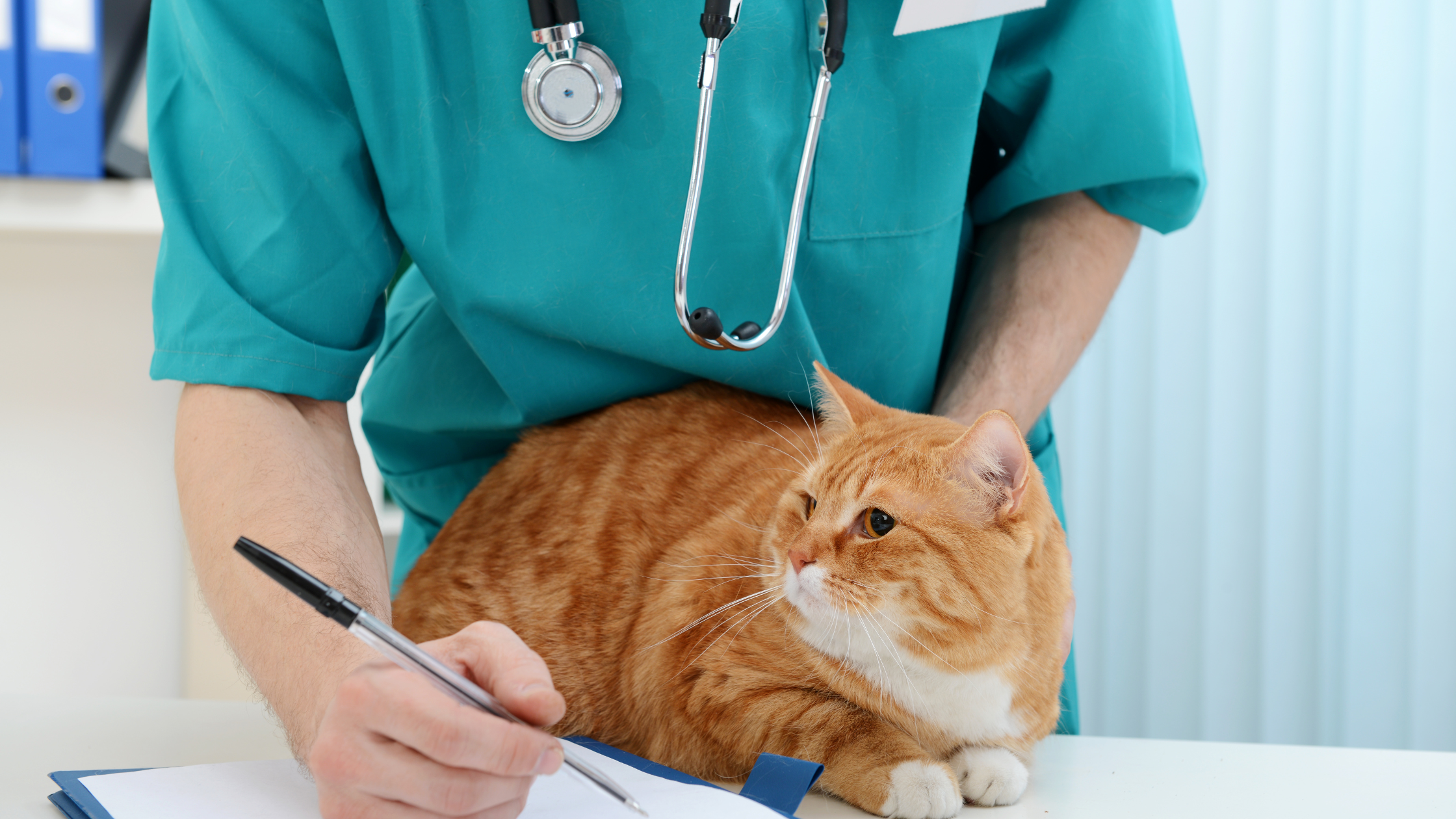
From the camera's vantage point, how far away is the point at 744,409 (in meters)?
1.08

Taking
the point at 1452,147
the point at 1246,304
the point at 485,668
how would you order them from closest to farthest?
the point at 485,668
the point at 1452,147
the point at 1246,304

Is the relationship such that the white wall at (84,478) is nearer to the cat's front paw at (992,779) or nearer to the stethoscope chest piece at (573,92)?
the stethoscope chest piece at (573,92)

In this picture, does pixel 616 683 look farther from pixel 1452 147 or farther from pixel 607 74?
pixel 1452 147

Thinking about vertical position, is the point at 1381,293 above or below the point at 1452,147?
below

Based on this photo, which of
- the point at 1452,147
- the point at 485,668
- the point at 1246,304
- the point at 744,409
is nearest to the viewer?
the point at 485,668

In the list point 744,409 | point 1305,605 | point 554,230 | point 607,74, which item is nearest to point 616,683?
point 744,409

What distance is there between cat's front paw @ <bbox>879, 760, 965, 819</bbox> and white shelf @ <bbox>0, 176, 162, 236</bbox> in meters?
1.69

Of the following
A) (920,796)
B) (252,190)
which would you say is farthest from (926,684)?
(252,190)

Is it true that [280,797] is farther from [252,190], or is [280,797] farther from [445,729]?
[252,190]

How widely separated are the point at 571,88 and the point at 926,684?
23.5 inches

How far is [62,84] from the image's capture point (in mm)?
1746

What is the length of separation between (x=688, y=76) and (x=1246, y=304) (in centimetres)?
178

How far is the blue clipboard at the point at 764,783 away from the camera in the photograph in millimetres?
672

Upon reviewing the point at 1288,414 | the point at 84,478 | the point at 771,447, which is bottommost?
the point at 84,478
